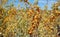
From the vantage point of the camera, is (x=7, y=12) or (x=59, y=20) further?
(x=7, y=12)

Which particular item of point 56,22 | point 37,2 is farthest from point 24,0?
point 56,22

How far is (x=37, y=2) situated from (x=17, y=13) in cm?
45

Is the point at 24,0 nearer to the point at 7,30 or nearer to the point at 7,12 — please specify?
the point at 7,12

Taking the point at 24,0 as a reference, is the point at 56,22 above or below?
below

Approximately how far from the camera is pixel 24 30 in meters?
3.34

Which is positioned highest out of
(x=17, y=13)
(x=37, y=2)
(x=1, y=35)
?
(x=37, y=2)

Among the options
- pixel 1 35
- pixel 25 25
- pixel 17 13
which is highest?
pixel 17 13

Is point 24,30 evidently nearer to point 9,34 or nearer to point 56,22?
point 9,34

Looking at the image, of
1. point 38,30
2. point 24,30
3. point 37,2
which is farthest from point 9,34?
point 37,2

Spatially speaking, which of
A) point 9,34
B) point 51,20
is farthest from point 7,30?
point 51,20

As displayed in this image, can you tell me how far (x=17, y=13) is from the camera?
11.1 feet

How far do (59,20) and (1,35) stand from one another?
47.2 inches

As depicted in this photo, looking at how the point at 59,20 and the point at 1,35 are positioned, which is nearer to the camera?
the point at 59,20

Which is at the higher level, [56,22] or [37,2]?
[37,2]
